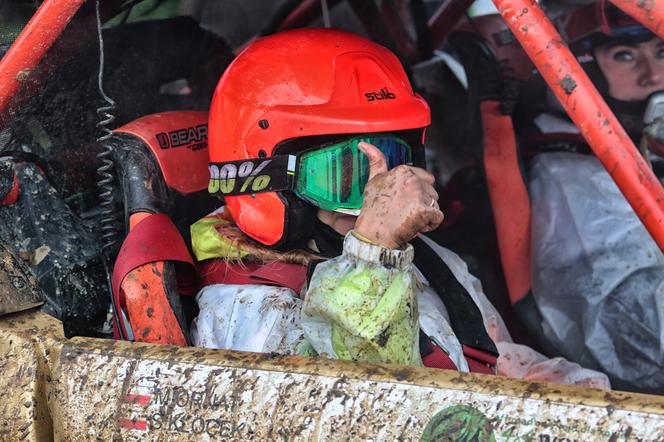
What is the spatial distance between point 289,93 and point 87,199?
0.74 metres

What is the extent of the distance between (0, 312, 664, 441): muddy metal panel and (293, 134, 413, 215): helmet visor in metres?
0.59

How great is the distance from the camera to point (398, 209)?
4.91 ft

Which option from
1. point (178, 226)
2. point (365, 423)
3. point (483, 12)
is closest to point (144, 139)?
point (178, 226)

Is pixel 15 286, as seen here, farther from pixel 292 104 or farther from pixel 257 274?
pixel 292 104

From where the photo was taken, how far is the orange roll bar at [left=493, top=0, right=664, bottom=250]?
133cm

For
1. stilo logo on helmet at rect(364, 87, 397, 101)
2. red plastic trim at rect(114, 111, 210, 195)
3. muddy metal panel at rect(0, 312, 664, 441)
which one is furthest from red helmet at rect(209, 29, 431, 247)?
muddy metal panel at rect(0, 312, 664, 441)

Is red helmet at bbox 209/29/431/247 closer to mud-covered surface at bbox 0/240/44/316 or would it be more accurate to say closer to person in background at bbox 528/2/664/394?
mud-covered surface at bbox 0/240/44/316

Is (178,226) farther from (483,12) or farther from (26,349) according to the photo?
(483,12)

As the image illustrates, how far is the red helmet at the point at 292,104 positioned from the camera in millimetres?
1863

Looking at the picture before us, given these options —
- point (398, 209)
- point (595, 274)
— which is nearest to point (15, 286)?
point (398, 209)

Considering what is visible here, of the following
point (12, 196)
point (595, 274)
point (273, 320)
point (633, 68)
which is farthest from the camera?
point (633, 68)

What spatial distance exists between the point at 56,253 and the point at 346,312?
0.87m

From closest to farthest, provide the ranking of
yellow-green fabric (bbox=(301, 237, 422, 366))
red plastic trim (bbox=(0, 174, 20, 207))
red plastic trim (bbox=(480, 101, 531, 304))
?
1. yellow-green fabric (bbox=(301, 237, 422, 366))
2. red plastic trim (bbox=(0, 174, 20, 207))
3. red plastic trim (bbox=(480, 101, 531, 304))

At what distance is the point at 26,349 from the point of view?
1459mm
